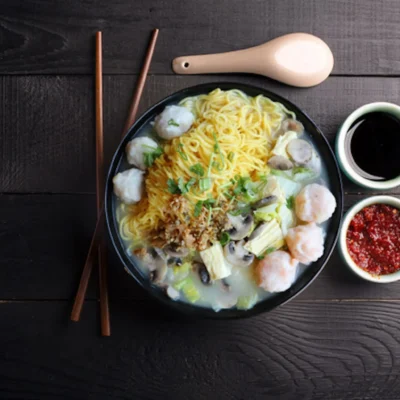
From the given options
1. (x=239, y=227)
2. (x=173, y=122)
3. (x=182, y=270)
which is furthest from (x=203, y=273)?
(x=173, y=122)

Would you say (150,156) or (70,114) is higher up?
(70,114)

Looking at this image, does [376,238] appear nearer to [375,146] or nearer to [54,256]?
[375,146]

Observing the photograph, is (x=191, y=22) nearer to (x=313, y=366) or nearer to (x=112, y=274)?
(x=112, y=274)

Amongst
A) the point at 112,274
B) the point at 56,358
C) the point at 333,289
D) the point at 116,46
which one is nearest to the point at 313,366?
the point at 333,289

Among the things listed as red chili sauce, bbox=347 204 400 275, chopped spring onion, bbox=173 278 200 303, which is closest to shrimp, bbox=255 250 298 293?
chopped spring onion, bbox=173 278 200 303

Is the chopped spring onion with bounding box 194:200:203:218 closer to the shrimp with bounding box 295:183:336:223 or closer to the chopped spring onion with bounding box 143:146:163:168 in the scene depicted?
the chopped spring onion with bounding box 143:146:163:168

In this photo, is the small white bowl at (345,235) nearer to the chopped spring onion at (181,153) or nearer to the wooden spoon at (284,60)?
the wooden spoon at (284,60)
